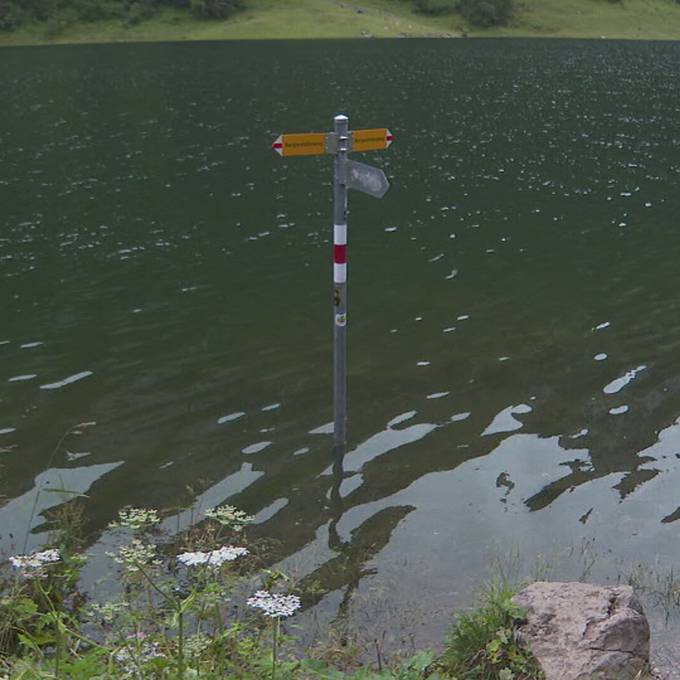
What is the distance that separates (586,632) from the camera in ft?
24.6

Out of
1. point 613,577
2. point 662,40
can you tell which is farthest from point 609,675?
point 662,40

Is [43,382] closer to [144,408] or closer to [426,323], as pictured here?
[144,408]

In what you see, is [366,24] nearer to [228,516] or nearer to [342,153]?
[342,153]

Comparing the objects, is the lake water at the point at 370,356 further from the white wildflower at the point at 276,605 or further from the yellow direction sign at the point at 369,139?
the yellow direction sign at the point at 369,139

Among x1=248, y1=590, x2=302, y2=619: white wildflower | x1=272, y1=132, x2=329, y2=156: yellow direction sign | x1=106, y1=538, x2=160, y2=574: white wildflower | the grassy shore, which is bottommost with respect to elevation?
x1=106, y1=538, x2=160, y2=574: white wildflower

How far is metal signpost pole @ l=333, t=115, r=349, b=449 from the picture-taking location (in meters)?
11.0

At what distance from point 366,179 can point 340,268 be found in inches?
48.8

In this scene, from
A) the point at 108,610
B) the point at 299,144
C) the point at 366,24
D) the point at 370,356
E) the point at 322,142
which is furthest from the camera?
the point at 366,24

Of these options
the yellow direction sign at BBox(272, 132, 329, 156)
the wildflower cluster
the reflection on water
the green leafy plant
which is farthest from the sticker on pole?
the wildflower cluster

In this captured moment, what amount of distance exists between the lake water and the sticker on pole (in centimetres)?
405

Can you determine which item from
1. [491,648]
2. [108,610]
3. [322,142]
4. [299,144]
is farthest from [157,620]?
[322,142]

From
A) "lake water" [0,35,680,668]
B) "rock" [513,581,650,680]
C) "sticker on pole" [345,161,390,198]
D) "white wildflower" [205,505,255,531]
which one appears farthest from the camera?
"lake water" [0,35,680,668]

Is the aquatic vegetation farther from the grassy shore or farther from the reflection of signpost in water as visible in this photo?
the grassy shore

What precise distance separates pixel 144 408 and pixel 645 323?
35.8ft
